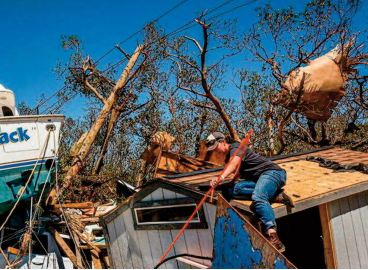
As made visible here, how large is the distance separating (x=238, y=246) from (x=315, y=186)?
2.32 metres

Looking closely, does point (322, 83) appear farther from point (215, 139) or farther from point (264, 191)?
point (264, 191)

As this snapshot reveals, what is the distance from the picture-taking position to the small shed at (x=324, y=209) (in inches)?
238

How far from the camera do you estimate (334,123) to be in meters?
20.5

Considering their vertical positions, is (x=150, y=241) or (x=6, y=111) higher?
(x=6, y=111)

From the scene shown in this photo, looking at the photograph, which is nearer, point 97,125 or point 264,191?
point 264,191

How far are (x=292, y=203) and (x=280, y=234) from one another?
355cm

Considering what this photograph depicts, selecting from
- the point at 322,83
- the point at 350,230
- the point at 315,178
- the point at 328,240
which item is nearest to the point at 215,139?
the point at 315,178

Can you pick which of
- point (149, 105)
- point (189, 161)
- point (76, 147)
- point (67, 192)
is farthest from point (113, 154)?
point (189, 161)

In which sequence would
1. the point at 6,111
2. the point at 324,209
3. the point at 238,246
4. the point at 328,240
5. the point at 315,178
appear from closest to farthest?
the point at 238,246 < the point at 328,240 < the point at 324,209 < the point at 315,178 < the point at 6,111

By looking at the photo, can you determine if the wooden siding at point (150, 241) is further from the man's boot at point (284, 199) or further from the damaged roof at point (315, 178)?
the man's boot at point (284, 199)

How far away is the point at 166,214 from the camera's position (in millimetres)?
6453

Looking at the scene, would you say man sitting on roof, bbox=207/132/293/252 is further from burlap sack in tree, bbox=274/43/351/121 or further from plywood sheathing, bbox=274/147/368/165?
burlap sack in tree, bbox=274/43/351/121

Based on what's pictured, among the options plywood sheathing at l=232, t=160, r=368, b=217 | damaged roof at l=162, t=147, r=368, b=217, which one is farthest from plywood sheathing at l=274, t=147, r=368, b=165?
plywood sheathing at l=232, t=160, r=368, b=217

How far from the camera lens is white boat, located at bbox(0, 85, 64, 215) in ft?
32.7
